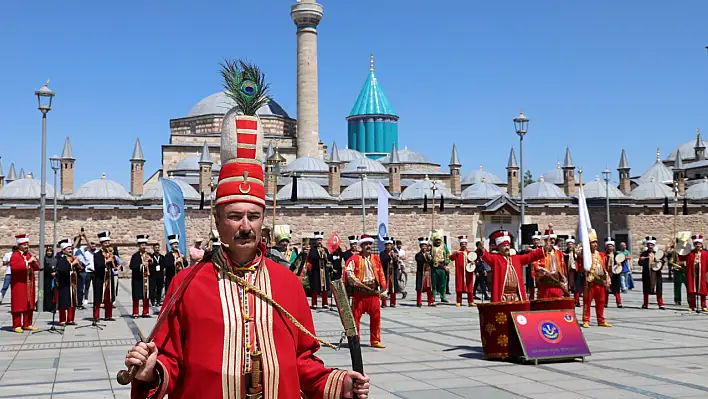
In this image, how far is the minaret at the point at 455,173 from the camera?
171 ft

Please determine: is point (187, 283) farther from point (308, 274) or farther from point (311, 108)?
point (311, 108)

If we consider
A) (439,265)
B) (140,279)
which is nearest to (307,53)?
(439,265)

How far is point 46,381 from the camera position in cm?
873

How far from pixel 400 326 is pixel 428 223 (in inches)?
1055

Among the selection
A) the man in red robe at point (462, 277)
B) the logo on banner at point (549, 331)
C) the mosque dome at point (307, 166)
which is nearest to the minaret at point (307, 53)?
the mosque dome at point (307, 166)

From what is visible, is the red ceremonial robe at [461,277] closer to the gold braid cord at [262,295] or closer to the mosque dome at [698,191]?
the gold braid cord at [262,295]

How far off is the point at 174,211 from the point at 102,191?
24.7 metres

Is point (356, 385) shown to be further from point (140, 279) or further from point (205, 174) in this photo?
point (205, 174)

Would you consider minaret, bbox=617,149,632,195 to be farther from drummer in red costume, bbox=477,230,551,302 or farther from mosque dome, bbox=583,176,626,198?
drummer in red costume, bbox=477,230,551,302

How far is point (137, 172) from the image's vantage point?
143 ft

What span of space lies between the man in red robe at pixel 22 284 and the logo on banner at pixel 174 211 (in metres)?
3.49

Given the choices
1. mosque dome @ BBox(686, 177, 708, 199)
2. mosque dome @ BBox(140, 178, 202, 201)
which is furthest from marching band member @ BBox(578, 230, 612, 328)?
mosque dome @ BBox(686, 177, 708, 199)

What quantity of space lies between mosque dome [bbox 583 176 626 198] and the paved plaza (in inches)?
1282

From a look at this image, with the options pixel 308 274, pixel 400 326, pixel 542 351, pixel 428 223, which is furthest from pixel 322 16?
pixel 542 351
